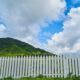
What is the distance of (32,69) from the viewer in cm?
1778

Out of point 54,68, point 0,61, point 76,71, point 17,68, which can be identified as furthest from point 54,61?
point 0,61

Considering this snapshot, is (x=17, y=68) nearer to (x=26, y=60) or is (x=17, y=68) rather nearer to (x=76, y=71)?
(x=26, y=60)

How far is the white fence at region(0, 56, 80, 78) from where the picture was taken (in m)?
17.0

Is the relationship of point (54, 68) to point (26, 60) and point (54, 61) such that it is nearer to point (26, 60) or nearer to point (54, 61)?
point (54, 61)

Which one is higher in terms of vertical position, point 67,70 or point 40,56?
point 40,56

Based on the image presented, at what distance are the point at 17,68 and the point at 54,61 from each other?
309cm

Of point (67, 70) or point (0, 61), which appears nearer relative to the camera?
point (67, 70)

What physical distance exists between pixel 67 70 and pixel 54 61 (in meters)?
1.21

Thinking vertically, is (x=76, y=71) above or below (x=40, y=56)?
below

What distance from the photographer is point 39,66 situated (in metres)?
17.7

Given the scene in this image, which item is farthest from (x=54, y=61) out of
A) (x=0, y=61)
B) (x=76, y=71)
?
(x=0, y=61)

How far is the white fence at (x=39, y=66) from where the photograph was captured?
55.6ft

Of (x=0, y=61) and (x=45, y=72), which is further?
(x=0, y=61)

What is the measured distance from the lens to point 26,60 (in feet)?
59.1
